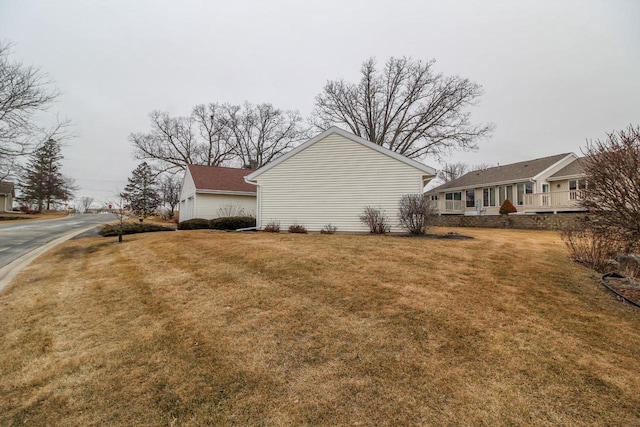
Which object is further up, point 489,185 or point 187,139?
point 187,139

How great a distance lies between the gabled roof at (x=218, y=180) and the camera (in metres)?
19.4

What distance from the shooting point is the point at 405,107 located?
90.9 ft

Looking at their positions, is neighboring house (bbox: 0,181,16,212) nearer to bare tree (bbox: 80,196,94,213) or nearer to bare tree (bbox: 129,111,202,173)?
bare tree (bbox: 129,111,202,173)

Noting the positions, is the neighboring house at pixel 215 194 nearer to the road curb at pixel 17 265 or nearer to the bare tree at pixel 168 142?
the road curb at pixel 17 265

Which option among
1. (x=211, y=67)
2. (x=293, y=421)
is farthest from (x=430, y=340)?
(x=211, y=67)

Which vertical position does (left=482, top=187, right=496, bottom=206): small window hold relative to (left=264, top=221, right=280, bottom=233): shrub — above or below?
above

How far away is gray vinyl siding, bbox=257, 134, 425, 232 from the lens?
12852 mm

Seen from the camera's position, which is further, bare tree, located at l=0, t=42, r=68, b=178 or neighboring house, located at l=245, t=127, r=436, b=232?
neighboring house, located at l=245, t=127, r=436, b=232

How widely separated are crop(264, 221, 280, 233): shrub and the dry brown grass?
6.99m

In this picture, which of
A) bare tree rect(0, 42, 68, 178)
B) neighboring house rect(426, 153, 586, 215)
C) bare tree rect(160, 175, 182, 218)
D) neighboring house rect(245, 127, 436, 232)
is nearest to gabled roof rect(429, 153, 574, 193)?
neighboring house rect(426, 153, 586, 215)

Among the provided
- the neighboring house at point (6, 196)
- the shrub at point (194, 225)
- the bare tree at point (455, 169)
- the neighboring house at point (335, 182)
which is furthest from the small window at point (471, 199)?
the neighboring house at point (6, 196)

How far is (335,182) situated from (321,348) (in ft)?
35.3

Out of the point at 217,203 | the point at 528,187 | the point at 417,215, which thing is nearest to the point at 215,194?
the point at 217,203

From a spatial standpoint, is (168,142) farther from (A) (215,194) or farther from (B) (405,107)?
(B) (405,107)
